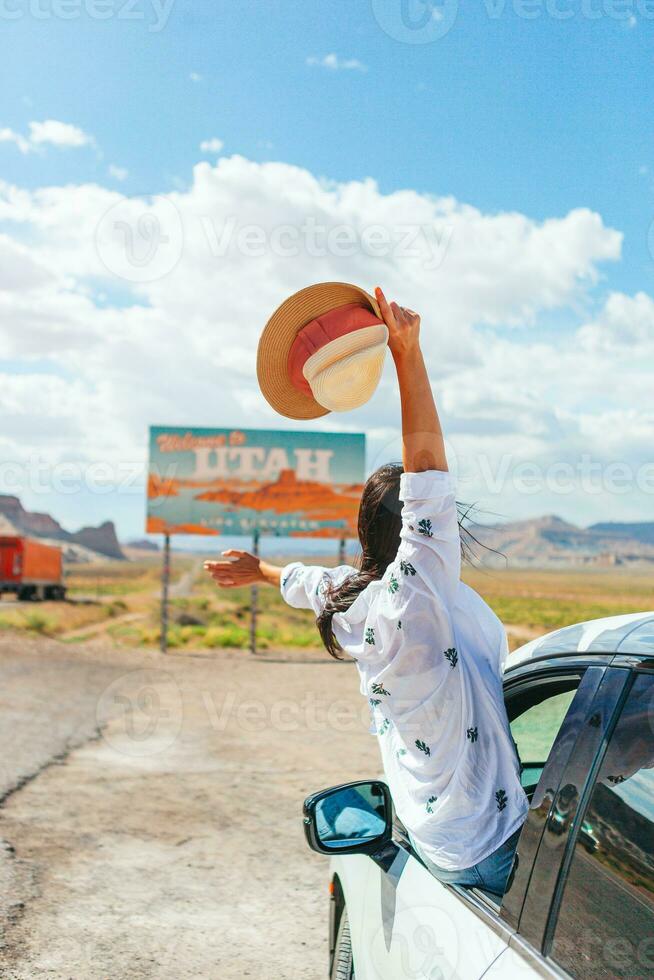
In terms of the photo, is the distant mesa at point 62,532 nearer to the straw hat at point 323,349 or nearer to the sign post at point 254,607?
the sign post at point 254,607

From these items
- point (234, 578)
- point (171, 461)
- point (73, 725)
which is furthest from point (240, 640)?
point (234, 578)

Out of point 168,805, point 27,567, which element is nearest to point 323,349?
point 168,805

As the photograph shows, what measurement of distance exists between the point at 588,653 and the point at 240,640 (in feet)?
70.5

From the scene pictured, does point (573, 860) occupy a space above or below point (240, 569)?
below

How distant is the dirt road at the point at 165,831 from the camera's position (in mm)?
4543

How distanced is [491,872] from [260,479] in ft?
58.7

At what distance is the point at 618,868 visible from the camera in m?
1.57

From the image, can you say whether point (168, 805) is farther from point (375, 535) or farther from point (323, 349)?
point (323, 349)

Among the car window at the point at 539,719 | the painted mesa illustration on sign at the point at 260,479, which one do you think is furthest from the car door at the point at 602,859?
the painted mesa illustration on sign at the point at 260,479

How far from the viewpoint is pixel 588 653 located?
6.13 feet

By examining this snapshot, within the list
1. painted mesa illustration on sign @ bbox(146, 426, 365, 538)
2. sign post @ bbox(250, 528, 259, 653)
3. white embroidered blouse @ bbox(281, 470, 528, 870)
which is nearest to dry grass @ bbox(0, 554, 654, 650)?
white embroidered blouse @ bbox(281, 470, 528, 870)

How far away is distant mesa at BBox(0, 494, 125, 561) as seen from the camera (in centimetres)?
14125

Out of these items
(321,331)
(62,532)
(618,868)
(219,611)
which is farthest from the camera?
(62,532)

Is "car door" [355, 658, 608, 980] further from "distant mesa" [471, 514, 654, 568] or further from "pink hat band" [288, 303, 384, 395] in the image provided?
"distant mesa" [471, 514, 654, 568]
